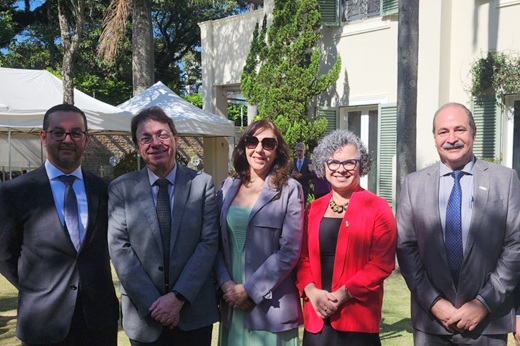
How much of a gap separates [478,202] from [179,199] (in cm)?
170

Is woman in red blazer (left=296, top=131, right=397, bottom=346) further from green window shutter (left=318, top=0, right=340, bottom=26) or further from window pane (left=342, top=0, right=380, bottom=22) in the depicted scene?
green window shutter (left=318, top=0, right=340, bottom=26)

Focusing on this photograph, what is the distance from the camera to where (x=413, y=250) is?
2.88 m

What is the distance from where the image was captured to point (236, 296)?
2986mm

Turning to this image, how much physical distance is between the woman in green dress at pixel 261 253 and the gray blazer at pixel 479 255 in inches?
28.4

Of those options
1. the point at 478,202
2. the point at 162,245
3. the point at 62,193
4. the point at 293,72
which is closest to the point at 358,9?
the point at 293,72

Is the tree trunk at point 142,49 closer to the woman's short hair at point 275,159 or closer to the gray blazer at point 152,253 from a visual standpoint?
the woman's short hair at point 275,159

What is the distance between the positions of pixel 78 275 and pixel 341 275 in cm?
150

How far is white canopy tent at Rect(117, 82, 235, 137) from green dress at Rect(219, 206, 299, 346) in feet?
26.9

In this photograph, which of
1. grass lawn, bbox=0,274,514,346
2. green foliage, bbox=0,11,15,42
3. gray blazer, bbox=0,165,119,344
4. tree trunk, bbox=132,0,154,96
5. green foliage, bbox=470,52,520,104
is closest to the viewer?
gray blazer, bbox=0,165,119,344

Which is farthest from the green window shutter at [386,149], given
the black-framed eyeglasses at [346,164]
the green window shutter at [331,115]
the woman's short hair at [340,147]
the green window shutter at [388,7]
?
the black-framed eyeglasses at [346,164]

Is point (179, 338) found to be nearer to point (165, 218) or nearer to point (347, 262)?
point (165, 218)

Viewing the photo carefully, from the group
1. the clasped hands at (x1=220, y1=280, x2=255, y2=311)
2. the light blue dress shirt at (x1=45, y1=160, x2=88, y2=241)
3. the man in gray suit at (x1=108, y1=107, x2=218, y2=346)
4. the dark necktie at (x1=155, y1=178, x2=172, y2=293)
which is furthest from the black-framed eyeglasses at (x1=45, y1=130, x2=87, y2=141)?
the clasped hands at (x1=220, y1=280, x2=255, y2=311)

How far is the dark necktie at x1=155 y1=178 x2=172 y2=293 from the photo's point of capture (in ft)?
9.29

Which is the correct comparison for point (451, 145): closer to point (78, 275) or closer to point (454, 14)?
point (78, 275)
